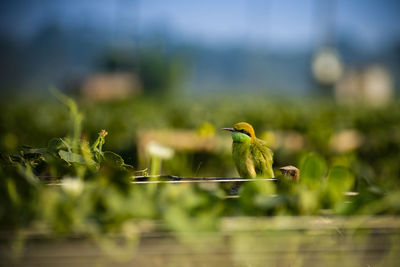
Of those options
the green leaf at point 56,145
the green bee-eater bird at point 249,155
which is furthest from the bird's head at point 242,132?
the green leaf at point 56,145

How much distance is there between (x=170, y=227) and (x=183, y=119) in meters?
4.49

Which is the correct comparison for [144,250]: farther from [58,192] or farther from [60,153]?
[60,153]

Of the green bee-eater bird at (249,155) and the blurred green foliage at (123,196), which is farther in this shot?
A: the green bee-eater bird at (249,155)

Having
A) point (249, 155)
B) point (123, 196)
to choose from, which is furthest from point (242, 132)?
point (123, 196)

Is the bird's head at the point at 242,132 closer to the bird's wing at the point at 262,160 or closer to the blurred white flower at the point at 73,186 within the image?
the bird's wing at the point at 262,160

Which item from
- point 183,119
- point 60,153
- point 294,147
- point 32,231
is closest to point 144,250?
point 32,231

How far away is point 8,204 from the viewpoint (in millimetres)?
580

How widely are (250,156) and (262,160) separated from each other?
1.0 inches

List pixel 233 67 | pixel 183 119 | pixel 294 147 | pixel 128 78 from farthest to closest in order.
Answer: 1. pixel 233 67
2. pixel 128 78
3. pixel 183 119
4. pixel 294 147

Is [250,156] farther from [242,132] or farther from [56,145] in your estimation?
[56,145]

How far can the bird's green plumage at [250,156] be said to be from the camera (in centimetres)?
85

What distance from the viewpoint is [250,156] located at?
2.80 feet

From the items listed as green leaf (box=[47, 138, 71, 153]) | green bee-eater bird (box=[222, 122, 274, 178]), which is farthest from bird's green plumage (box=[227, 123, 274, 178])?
green leaf (box=[47, 138, 71, 153])

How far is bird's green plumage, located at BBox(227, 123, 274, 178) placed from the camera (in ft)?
2.78
